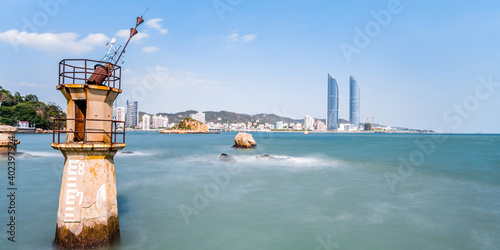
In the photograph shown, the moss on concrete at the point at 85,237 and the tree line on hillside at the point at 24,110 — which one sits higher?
the tree line on hillside at the point at 24,110

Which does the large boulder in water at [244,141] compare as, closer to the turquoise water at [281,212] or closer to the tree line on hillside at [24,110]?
the turquoise water at [281,212]

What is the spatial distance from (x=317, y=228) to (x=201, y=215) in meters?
5.70

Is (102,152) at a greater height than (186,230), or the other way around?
(102,152)

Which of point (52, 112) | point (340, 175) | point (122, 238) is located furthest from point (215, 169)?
point (52, 112)

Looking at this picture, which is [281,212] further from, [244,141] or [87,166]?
[244,141]

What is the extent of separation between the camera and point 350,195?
18.2 m

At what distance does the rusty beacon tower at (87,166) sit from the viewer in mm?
7465

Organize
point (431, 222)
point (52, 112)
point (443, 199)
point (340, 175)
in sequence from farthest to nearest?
point (52, 112), point (340, 175), point (443, 199), point (431, 222)

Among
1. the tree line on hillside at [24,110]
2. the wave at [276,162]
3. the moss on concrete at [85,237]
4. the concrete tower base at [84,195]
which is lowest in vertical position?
the wave at [276,162]

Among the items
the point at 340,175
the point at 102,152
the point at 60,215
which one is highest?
the point at 102,152

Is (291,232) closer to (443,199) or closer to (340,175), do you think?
(443,199)

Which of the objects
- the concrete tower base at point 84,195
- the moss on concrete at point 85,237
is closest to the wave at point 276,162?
the moss on concrete at point 85,237

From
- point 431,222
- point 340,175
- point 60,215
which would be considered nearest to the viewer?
point 60,215

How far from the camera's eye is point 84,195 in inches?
295
